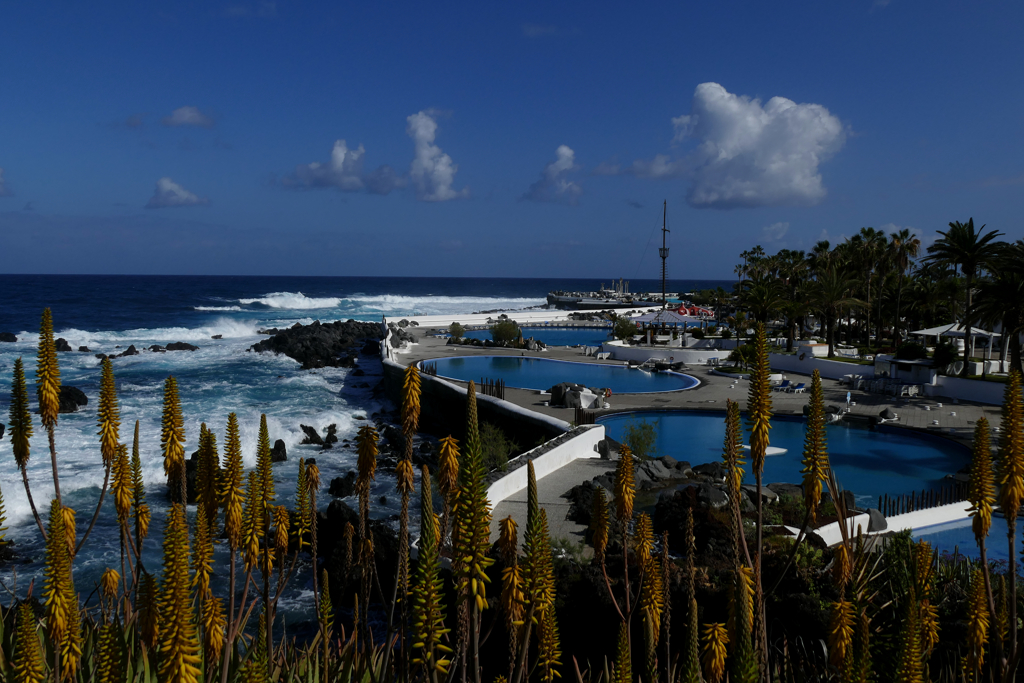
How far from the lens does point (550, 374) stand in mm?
42938

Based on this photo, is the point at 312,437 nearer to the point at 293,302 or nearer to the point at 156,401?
the point at 156,401

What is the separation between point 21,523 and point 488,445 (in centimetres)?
1395

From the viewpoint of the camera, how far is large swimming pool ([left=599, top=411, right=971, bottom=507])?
828 inches

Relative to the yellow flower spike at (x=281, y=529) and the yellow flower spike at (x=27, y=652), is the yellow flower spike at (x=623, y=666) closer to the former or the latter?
the yellow flower spike at (x=27, y=652)

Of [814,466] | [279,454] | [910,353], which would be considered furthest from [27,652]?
[910,353]

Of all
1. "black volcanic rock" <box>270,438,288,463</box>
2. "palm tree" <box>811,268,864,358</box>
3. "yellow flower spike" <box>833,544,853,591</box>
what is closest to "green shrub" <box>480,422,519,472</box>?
"black volcanic rock" <box>270,438,288,463</box>

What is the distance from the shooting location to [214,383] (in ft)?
151

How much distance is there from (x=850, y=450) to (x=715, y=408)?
6.58m

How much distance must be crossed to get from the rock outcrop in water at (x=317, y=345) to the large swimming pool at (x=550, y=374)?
12886 mm

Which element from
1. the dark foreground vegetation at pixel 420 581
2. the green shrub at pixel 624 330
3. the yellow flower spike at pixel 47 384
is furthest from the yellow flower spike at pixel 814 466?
the green shrub at pixel 624 330

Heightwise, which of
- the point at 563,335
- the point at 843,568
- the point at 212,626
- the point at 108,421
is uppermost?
the point at 108,421

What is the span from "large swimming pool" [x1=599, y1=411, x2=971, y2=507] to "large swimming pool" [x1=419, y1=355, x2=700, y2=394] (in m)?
7.59

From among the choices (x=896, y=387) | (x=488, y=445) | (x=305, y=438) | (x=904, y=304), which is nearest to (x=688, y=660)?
(x=488, y=445)

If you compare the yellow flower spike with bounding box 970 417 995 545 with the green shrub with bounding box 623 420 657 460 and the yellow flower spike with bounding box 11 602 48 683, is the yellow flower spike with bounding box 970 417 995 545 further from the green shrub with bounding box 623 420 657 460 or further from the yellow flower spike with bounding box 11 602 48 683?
the green shrub with bounding box 623 420 657 460
